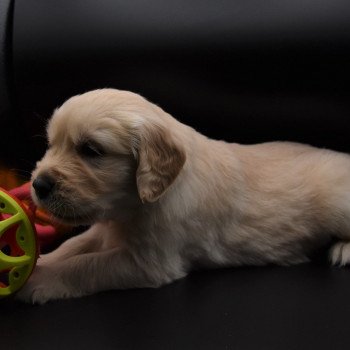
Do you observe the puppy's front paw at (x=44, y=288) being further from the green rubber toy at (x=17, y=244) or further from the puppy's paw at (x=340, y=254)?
the puppy's paw at (x=340, y=254)

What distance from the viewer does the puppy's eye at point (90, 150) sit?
1.56 metres

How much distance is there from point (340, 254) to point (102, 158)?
0.79 meters

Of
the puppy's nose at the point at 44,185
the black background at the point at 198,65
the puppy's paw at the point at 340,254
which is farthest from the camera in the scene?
the black background at the point at 198,65

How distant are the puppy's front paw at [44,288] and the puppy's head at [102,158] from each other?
0.17 meters

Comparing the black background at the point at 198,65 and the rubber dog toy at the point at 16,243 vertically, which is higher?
the black background at the point at 198,65

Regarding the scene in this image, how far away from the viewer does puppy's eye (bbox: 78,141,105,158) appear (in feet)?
5.10

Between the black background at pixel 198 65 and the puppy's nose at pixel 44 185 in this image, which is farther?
the black background at pixel 198 65

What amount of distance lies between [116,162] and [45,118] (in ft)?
2.77

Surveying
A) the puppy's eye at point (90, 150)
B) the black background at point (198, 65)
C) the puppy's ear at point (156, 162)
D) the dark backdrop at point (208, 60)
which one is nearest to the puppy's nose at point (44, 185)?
the puppy's eye at point (90, 150)

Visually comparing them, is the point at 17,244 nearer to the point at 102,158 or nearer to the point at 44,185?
the point at 44,185

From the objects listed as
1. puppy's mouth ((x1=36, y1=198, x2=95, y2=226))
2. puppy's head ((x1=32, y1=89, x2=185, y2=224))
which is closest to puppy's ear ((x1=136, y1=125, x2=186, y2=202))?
puppy's head ((x1=32, y1=89, x2=185, y2=224))

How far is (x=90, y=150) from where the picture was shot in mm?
1568

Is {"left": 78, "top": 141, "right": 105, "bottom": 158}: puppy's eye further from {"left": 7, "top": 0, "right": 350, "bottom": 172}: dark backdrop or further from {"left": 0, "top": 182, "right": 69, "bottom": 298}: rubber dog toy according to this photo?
{"left": 7, "top": 0, "right": 350, "bottom": 172}: dark backdrop

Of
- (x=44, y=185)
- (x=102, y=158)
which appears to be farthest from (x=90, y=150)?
(x=44, y=185)
